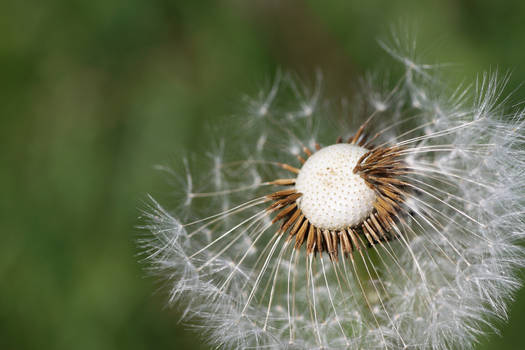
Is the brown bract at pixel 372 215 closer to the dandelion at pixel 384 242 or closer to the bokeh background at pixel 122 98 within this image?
the dandelion at pixel 384 242

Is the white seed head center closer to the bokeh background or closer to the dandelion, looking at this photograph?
the dandelion

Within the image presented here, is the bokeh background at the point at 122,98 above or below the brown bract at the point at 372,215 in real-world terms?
above

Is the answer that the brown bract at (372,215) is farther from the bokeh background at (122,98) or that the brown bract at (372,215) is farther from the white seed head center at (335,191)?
the bokeh background at (122,98)

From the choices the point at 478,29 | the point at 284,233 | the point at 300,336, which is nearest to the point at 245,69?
the point at 478,29

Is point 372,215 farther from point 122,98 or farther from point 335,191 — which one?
point 122,98

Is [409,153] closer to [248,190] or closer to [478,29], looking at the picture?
[248,190]

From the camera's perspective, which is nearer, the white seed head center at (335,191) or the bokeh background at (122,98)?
the white seed head center at (335,191)

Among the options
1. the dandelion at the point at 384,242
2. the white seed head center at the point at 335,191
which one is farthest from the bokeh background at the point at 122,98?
the white seed head center at the point at 335,191

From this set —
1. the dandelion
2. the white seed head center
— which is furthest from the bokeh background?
the white seed head center
